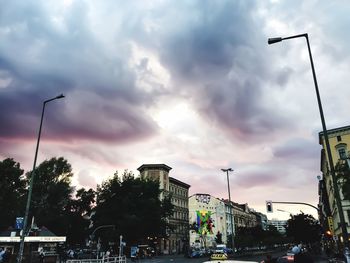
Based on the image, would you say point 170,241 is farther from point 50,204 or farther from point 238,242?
point 50,204

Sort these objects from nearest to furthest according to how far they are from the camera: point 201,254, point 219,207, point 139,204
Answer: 1. point 139,204
2. point 201,254
3. point 219,207

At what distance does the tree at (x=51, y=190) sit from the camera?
63.0 m

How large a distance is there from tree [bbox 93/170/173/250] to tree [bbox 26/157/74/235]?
19970mm

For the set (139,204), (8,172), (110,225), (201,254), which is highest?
(8,172)

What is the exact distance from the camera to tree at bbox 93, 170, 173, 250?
44594 mm

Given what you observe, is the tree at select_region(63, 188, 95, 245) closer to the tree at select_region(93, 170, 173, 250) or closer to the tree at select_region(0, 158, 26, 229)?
the tree at select_region(0, 158, 26, 229)

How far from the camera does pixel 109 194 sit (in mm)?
47625

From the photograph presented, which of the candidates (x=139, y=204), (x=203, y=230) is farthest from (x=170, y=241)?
(x=139, y=204)

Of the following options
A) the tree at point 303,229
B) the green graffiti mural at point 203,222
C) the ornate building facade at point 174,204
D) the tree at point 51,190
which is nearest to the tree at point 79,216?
the tree at point 51,190

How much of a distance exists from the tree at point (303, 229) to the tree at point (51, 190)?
47.8m

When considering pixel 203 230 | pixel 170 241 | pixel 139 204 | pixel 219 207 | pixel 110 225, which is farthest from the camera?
pixel 219 207

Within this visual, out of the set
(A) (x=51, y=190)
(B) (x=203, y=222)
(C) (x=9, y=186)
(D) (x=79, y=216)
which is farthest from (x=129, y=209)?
(B) (x=203, y=222)

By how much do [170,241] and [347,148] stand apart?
2129 inches

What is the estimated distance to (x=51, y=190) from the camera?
63.9 metres
